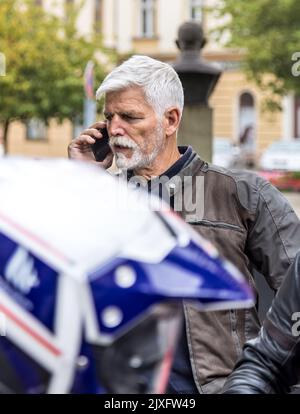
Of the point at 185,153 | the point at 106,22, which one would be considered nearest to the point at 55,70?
the point at 106,22

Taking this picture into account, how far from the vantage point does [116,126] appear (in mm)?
2598

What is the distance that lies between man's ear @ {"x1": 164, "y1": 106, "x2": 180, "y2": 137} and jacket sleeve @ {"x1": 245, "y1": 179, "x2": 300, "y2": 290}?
0.93 feet

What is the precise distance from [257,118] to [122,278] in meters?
33.1

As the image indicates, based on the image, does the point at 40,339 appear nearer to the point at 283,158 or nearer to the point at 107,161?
the point at 107,161

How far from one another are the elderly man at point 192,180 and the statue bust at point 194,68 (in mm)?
5329

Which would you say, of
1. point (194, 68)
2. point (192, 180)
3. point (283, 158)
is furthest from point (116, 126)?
point (283, 158)

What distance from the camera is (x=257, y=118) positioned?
110 feet

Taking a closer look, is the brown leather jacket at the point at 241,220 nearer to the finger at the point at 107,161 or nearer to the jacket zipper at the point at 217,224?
the jacket zipper at the point at 217,224

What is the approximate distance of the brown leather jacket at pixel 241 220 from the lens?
2533 mm

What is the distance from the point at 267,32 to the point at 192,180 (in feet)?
63.2

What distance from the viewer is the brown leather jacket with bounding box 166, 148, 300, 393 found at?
8.31 ft

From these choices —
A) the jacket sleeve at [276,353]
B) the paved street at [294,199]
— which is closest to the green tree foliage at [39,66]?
the paved street at [294,199]

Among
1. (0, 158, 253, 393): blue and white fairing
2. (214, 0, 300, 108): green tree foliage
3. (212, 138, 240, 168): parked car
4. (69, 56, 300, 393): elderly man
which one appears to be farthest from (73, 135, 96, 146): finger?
(212, 138, 240, 168): parked car

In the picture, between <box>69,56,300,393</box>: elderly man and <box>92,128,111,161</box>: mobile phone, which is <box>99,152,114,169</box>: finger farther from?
<box>69,56,300,393</box>: elderly man
